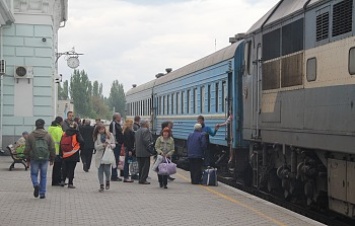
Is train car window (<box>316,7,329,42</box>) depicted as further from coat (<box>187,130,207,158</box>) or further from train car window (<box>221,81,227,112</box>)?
train car window (<box>221,81,227,112</box>)

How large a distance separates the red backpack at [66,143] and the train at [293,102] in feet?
13.7

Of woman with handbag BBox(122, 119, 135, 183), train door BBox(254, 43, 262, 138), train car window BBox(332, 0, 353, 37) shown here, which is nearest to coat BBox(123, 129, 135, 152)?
woman with handbag BBox(122, 119, 135, 183)

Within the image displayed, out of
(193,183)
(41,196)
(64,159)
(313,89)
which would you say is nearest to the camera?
(313,89)

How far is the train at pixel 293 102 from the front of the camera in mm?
10672

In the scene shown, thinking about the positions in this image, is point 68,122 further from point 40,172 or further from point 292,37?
point 292,37

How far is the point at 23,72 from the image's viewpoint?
28.5 meters

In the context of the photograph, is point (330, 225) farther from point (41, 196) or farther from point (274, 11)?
point (41, 196)

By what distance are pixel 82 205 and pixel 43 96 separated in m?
16.2

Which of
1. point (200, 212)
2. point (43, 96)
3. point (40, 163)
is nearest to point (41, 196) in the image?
point (40, 163)

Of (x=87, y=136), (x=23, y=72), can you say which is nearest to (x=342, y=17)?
(x=87, y=136)

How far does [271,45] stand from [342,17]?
422 centimetres

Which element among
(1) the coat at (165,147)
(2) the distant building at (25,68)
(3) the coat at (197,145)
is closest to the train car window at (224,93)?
(3) the coat at (197,145)

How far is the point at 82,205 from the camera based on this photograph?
13258 mm

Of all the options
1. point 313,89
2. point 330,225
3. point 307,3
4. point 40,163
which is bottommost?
point 330,225
